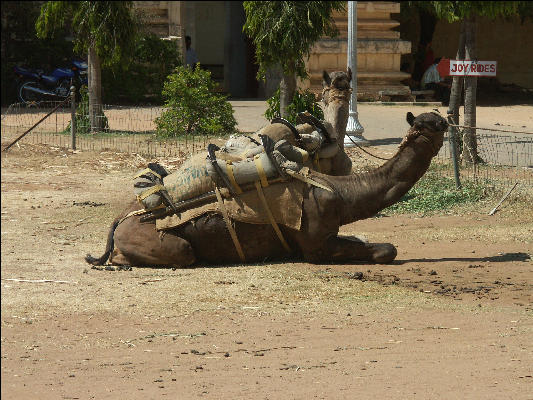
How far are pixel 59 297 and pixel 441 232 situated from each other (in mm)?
4582

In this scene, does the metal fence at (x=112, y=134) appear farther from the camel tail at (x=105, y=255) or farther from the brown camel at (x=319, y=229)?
the brown camel at (x=319, y=229)

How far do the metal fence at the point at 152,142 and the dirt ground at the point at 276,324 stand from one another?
3226 millimetres

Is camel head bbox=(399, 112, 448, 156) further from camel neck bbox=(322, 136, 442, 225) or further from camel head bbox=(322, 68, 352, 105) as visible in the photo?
camel head bbox=(322, 68, 352, 105)

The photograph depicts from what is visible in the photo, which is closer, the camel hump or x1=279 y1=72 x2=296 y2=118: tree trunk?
the camel hump

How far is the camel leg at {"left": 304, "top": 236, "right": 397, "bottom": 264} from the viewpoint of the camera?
8.67m

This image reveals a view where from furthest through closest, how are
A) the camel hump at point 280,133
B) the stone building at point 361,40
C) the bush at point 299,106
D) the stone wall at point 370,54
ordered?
the stone building at point 361,40 → the stone wall at point 370,54 → the bush at point 299,106 → the camel hump at point 280,133

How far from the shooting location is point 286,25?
15781 millimetres

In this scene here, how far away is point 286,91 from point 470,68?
148 inches

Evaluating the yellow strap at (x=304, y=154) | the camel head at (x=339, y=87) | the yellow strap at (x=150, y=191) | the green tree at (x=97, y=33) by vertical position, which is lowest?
the yellow strap at (x=150, y=191)

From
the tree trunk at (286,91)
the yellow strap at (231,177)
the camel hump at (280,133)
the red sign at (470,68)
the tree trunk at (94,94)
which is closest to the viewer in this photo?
the yellow strap at (231,177)

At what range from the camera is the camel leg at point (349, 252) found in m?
8.67

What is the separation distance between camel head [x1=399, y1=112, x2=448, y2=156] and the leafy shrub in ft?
54.3

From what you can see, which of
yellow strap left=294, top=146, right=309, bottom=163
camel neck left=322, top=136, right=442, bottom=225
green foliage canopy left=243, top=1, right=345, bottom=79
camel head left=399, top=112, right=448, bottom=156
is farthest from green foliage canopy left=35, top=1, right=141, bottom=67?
camel head left=399, top=112, right=448, bottom=156

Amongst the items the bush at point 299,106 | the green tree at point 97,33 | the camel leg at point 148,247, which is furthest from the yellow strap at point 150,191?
the green tree at point 97,33
